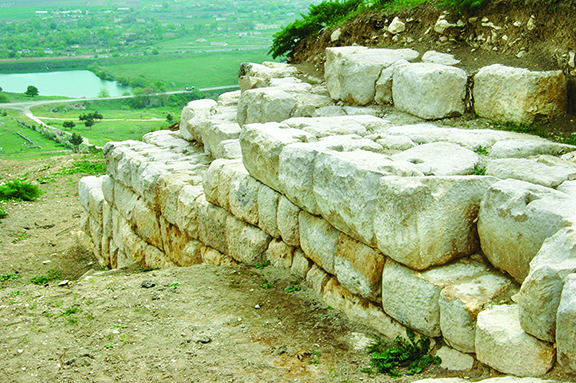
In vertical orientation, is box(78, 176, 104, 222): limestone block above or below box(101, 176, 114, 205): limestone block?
below

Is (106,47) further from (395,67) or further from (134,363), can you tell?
(134,363)

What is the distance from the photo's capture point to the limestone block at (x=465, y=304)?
143 inches

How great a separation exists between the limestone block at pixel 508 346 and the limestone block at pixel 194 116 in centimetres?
705

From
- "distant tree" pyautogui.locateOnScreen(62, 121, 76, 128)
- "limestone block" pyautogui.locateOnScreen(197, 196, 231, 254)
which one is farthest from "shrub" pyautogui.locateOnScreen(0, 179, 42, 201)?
"limestone block" pyautogui.locateOnScreen(197, 196, 231, 254)

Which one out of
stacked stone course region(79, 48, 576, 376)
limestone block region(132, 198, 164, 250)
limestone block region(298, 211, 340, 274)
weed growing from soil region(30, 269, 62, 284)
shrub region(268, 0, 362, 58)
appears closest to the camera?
stacked stone course region(79, 48, 576, 376)

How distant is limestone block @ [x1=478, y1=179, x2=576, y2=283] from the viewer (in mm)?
3353

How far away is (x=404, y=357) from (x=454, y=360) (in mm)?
407

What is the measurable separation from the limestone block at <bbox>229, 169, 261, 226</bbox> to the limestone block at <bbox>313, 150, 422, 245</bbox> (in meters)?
1.32

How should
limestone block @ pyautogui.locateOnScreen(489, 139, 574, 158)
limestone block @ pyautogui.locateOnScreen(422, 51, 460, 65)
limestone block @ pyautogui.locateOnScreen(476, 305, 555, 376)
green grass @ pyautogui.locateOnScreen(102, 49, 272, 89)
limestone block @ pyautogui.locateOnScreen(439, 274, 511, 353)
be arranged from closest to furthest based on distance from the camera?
limestone block @ pyautogui.locateOnScreen(476, 305, 555, 376), limestone block @ pyautogui.locateOnScreen(439, 274, 511, 353), limestone block @ pyautogui.locateOnScreen(489, 139, 574, 158), limestone block @ pyautogui.locateOnScreen(422, 51, 460, 65), green grass @ pyautogui.locateOnScreen(102, 49, 272, 89)

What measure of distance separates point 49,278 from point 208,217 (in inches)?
163

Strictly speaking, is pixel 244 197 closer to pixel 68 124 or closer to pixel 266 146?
pixel 266 146

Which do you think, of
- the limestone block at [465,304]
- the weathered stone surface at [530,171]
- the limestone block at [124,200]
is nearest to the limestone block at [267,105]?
the limestone block at [124,200]

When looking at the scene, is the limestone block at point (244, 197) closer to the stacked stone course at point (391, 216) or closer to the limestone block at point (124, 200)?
the stacked stone course at point (391, 216)

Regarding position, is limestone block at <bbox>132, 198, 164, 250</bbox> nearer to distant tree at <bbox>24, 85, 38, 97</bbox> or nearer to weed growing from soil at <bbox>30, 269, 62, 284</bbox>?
weed growing from soil at <bbox>30, 269, 62, 284</bbox>
